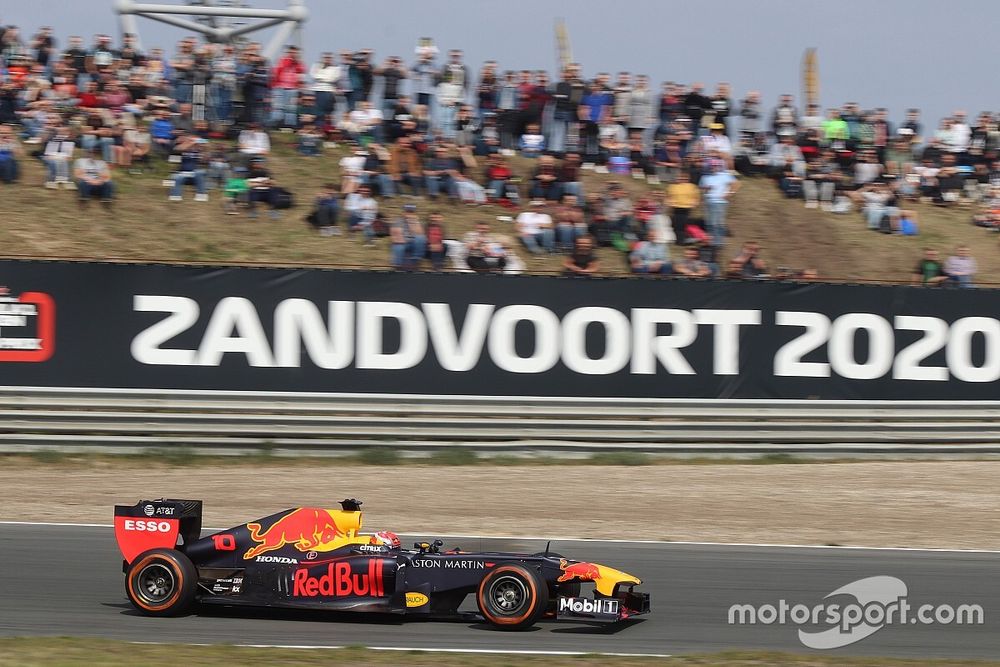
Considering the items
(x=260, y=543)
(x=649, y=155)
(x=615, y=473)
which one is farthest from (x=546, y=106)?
(x=260, y=543)

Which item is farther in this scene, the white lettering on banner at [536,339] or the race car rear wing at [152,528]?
the white lettering on banner at [536,339]

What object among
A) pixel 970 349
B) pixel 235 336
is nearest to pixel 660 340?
pixel 970 349

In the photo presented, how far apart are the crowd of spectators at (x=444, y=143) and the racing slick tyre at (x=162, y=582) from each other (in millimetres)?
10619

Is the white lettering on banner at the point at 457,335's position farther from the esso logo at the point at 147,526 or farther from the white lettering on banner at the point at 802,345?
the esso logo at the point at 147,526

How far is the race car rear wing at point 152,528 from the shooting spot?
8.44 m

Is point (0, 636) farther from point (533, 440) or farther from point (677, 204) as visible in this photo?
point (677, 204)

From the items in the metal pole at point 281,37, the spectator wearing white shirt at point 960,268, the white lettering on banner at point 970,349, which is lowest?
the white lettering on banner at point 970,349

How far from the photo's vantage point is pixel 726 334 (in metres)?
16.9

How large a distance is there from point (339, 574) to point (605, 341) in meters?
9.01

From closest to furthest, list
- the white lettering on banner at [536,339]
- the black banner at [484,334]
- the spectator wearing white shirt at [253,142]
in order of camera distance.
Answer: the black banner at [484,334] < the white lettering on banner at [536,339] < the spectator wearing white shirt at [253,142]

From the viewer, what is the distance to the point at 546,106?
841 inches

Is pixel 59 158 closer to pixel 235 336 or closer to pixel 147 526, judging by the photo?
pixel 235 336

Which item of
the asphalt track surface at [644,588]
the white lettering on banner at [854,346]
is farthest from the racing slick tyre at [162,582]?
the white lettering on banner at [854,346]

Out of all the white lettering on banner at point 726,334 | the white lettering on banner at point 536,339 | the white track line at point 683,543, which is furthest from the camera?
the white lettering on banner at point 726,334
